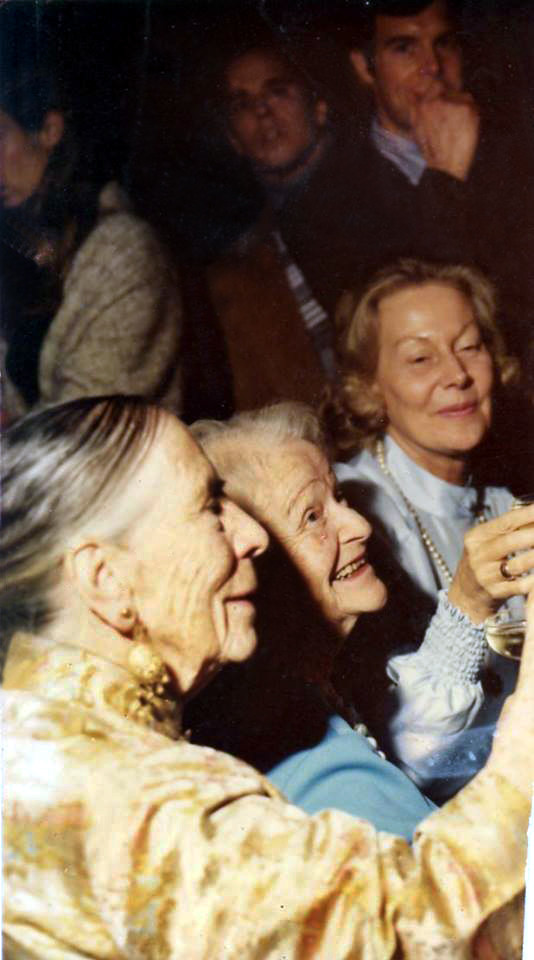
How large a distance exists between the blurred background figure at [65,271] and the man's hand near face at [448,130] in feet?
1.62

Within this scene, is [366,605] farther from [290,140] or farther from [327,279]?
[290,140]

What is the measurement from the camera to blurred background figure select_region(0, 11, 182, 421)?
184 cm

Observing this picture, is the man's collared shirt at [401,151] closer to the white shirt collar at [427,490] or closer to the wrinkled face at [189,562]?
the white shirt collar at [427,490]

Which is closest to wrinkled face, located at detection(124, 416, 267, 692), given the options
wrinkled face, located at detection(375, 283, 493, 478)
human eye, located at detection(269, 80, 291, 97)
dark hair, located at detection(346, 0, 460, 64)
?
wrinkled face, located at detection(375, 283, 493, 478)

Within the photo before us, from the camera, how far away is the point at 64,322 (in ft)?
6.05

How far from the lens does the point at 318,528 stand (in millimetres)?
1890

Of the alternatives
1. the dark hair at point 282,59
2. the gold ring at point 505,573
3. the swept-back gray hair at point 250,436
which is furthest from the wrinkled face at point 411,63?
the gold ring at point 505,573

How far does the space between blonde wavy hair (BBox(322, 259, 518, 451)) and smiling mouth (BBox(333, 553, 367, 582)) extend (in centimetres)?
19

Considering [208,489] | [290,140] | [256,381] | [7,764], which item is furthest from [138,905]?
[290,140]

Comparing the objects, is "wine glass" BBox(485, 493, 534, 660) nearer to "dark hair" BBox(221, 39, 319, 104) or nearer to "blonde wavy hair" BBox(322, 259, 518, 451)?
"blonde wavy hair" BBox(322, 259, 518, 451)

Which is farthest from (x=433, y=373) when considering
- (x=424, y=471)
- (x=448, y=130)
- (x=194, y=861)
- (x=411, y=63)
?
(x=194, y=861)

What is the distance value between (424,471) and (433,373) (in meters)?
0.17

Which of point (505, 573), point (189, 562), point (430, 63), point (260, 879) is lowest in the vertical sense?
point (260, 879)

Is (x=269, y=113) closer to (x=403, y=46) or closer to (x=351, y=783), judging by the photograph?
(x=403, y=46)
